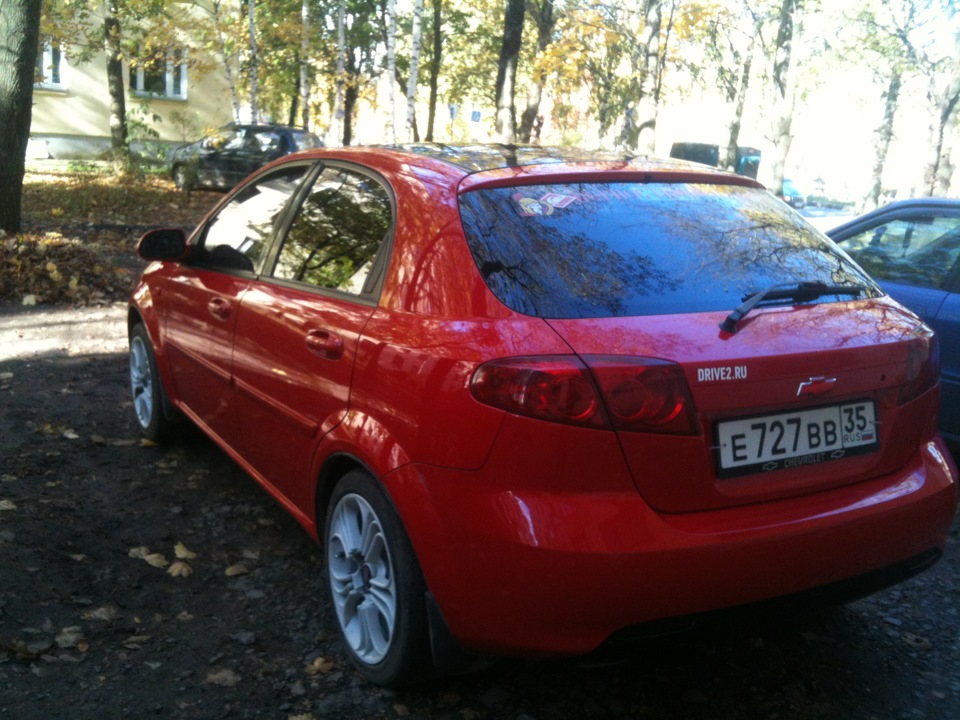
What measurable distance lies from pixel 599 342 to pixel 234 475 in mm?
3100

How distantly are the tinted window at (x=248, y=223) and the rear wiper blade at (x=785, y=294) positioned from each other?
209 centimetres

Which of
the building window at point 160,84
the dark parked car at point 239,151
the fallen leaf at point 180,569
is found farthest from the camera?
the building window at point 160,84

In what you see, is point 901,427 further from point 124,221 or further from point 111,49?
point 111,49

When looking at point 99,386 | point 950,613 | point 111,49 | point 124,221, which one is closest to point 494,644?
point 950,613

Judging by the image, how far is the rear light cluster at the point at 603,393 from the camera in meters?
2.59

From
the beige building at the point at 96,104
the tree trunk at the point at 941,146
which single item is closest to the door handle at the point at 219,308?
the tree trunk at the point at 941,146

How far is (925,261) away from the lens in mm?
5691

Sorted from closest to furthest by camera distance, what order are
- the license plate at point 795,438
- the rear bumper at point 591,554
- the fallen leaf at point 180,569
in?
the rear bumper at point 591,554 < the license plate at point 795,438 < the fallen leaf at point 180,569

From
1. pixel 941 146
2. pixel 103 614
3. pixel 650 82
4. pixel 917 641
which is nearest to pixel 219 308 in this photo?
pixel 103 614

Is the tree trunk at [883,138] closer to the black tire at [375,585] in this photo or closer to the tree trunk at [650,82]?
the tree trunk at [650,82]

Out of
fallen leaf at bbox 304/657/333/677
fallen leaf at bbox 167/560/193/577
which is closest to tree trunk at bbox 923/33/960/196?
fallen leaf at bbox 167/560/193/577

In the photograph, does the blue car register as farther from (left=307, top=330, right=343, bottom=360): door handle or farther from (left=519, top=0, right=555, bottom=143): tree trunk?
(left=519, top=0, right=555, bottom=143): tree trunk

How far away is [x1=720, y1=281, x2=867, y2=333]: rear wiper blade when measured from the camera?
2816 millimetres

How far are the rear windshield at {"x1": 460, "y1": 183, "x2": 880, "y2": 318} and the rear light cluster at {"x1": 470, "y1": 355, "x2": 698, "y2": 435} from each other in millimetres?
210
